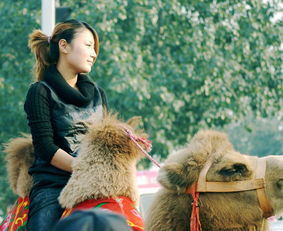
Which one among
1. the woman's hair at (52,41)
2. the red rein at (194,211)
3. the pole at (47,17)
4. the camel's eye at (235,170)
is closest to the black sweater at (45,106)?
the woman's hair at (52,41)

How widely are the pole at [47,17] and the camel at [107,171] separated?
7.45 m

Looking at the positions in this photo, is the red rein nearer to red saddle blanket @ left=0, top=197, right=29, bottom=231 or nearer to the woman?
the woman

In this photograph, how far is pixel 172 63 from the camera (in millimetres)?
14820

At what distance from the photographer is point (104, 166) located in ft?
12.6

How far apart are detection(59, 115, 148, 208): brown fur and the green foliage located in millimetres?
9793

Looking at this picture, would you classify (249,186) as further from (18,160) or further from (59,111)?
(18,160)

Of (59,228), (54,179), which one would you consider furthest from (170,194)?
(59,228)

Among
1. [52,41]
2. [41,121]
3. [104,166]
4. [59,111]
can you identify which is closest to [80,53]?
[52,41]

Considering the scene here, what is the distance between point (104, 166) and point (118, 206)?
0.24 metres

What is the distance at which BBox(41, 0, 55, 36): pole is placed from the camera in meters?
11.2

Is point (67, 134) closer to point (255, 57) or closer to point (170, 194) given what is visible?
point (170, 194)

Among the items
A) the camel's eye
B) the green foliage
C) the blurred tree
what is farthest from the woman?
the blurred tree

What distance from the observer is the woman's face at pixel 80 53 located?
4.33 metres

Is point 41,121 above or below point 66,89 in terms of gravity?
below
